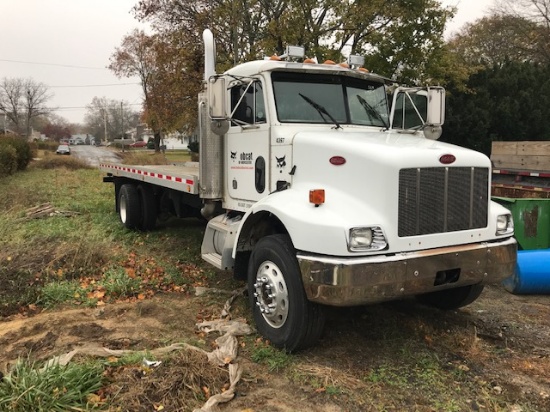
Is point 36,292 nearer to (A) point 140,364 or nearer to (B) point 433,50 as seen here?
(A) point 140,364

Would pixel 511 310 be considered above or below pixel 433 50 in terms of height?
below

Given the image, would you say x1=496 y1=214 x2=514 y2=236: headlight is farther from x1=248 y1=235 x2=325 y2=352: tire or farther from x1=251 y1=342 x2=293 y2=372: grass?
x1=251 y1=342 x2=293 y2=372: grass

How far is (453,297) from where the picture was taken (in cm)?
498

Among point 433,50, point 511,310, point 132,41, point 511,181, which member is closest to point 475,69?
point 433,50

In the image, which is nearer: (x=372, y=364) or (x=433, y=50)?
(x=372, y=364)

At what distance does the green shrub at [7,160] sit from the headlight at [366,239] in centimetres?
2031

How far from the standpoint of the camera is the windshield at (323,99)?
16.2 ft

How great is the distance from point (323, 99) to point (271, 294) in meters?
2.09

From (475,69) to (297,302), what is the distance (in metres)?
15.5

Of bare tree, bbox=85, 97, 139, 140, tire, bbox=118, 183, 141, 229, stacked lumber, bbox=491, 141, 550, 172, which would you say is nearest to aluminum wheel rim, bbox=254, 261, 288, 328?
tire, bbox=118, 183, 141, 229

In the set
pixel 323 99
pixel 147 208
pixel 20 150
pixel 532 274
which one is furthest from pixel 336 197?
pixel 20 150

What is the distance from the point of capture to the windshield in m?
4.94

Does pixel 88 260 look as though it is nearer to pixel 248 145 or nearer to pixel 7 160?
pixel 248 145

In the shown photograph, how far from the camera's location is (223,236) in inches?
213
